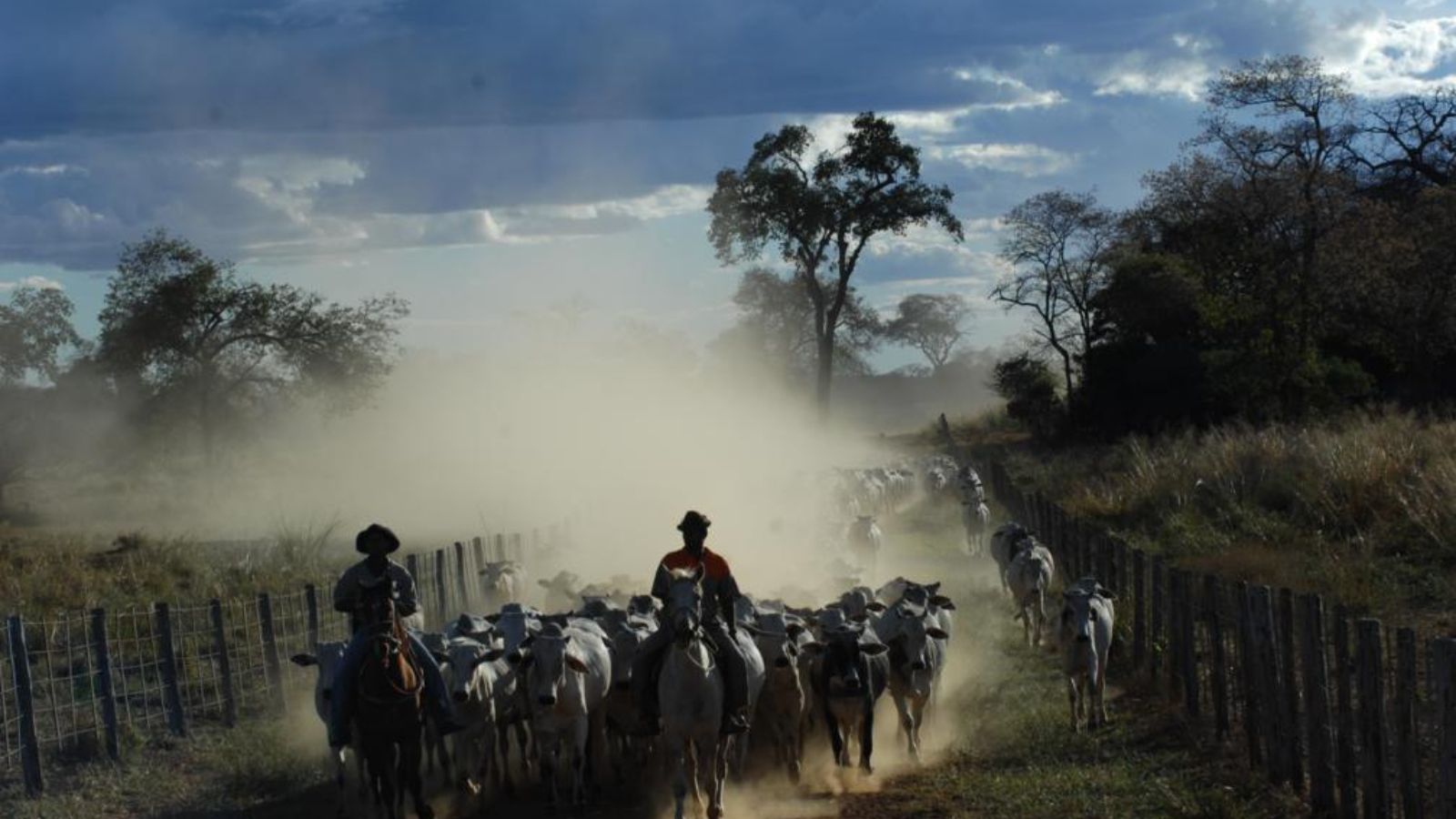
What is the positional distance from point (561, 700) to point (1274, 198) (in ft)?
119

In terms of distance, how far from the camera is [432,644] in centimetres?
1612

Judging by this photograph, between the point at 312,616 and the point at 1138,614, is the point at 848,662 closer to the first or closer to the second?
the point at 1138,614

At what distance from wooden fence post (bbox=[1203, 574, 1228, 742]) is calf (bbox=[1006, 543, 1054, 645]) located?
21.8 ft

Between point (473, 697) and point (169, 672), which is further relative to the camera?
point (169, 672)

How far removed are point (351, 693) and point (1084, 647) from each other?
304 inches

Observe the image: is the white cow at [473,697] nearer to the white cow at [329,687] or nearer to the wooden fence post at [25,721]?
the white cow at [329,687]

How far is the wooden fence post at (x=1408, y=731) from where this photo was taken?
11.0m

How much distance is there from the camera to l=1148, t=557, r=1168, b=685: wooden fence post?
1920 cm

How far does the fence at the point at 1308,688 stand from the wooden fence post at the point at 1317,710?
10 millimetres

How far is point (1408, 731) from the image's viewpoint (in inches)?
435

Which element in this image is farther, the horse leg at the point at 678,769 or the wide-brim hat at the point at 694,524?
the wide-brim hat at the point at 694,524

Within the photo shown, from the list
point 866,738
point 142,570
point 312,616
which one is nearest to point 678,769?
point 866,738

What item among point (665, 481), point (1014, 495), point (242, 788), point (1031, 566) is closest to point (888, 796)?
point (242, 788)

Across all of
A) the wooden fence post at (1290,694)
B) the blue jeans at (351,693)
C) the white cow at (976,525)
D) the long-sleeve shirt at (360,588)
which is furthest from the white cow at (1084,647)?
the white cow at (976,525)
